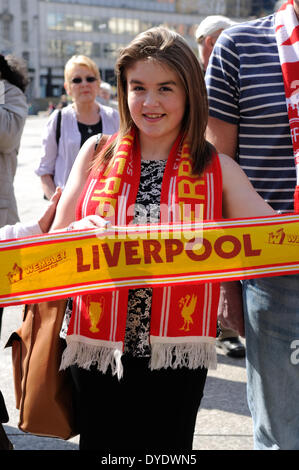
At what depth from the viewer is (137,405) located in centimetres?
207

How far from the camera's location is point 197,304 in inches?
81.3

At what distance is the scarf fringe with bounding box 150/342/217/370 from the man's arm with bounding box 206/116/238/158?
72 centimetres

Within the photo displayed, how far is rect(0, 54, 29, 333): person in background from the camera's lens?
147 inches

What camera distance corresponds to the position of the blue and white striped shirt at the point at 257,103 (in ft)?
6.64

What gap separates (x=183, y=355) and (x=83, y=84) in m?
3.49

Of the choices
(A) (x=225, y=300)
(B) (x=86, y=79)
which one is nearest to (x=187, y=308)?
(A) (x=225, y=300)

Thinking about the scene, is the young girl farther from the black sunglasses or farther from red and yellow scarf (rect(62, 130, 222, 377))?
the black sunglasses

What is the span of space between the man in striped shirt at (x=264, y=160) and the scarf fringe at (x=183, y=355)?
0.67ft

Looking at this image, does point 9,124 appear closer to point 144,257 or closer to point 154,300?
point 144,257
